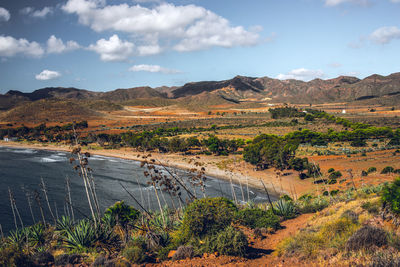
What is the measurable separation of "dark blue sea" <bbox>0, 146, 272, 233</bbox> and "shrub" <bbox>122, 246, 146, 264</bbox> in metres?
9.79

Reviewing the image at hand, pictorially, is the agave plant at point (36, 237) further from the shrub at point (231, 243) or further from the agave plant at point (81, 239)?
the shrub at point (231, 243)

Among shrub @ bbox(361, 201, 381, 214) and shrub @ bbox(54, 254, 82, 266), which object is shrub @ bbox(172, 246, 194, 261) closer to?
shrub @ bbox(54, 254, 82, 266)

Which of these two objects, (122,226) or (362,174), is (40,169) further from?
(362,174)

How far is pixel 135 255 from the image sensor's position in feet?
28.7

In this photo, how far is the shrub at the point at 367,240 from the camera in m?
7.54

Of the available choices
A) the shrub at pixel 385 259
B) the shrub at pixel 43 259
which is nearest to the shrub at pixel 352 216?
the shrub at pixel 385 259

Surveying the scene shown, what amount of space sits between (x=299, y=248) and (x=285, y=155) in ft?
103

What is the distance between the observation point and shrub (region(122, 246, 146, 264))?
868cm

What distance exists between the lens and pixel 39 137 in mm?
79625

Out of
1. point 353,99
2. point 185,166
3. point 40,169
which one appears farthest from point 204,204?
point 353,99

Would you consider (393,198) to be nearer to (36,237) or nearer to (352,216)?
(352,216)

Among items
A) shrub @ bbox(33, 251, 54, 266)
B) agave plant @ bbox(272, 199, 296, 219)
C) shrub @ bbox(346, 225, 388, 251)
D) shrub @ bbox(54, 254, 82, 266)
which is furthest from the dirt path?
agave plant @ bbox(272, 199, 296, 219)

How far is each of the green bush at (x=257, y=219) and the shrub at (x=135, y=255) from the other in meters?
5.09

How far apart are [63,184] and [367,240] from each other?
33.5m
